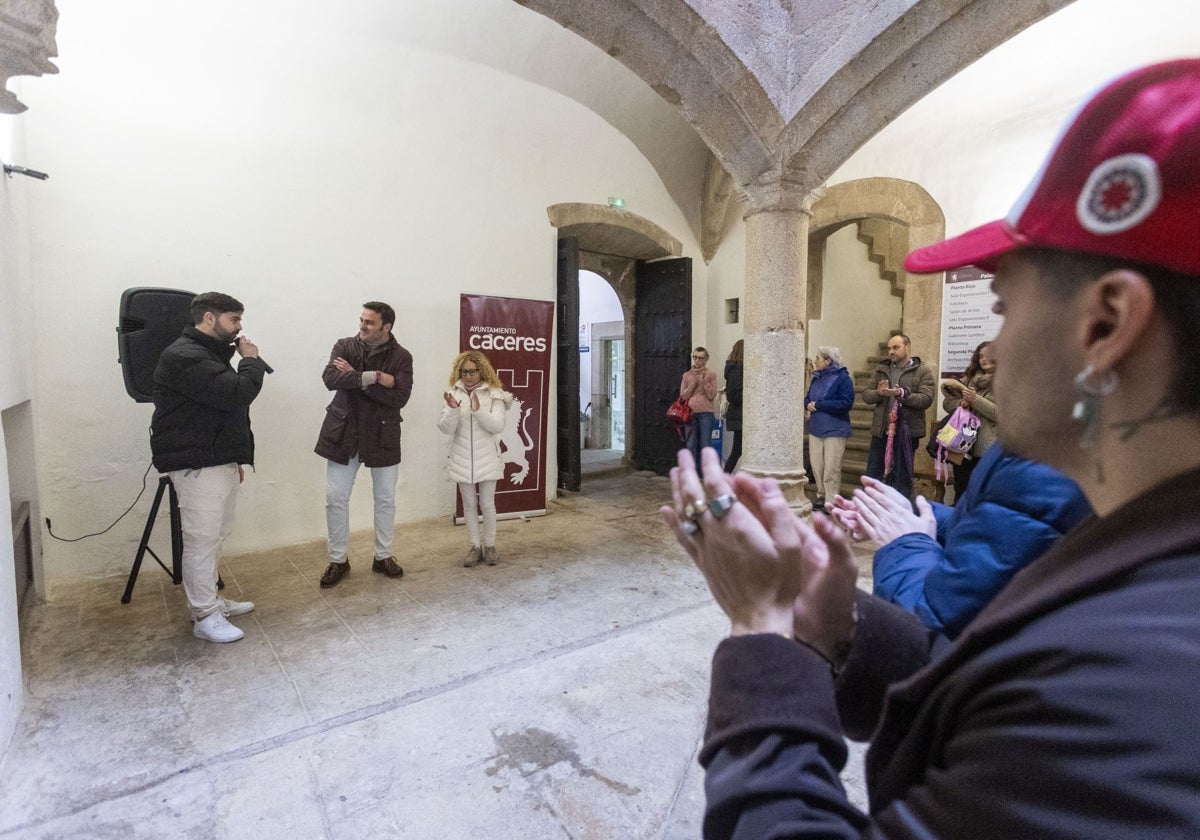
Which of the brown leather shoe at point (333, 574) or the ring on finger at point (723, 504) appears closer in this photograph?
the ring on finger at point (723, 504)

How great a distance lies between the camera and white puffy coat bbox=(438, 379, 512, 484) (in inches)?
158

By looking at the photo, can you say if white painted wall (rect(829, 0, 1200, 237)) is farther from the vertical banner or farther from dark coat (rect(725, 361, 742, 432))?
the vertical banner

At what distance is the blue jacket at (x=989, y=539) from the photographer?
0.98 m

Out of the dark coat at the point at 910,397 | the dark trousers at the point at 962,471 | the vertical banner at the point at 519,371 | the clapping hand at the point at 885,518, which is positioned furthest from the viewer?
the vertical banner at the point at 519,371

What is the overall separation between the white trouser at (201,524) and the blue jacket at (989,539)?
2.97m

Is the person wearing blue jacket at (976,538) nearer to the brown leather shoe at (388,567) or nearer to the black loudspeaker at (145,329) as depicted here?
the brown leather shoe at (388,567)

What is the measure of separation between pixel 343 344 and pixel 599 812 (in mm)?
2983

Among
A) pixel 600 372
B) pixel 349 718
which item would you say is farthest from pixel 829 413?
pixel 600 372

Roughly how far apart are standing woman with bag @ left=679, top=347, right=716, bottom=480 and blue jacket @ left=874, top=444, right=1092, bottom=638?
513 centimetres

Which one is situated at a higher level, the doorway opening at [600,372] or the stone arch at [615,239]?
the stone arch at [615,239]

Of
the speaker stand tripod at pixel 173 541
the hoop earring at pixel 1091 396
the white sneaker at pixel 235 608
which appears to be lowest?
the white sneaker at pixel 235 608

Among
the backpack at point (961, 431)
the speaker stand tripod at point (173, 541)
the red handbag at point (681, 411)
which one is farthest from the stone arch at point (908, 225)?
the speaker stand tripod at point (173, 541)

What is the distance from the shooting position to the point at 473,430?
4082 millimetres

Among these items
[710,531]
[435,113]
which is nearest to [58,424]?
[435,113]
